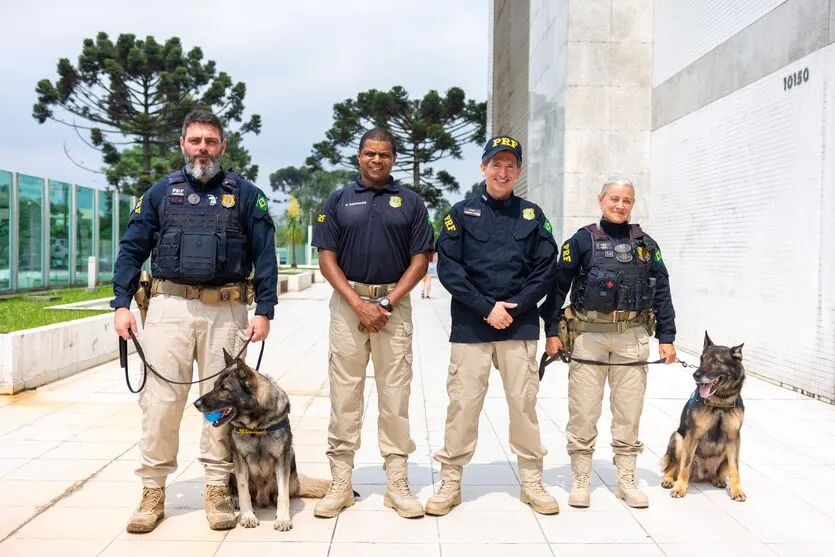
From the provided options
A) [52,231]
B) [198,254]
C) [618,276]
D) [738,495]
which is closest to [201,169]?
[198,254]

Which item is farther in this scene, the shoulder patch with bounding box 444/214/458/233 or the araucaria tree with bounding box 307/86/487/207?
the araucaria tree with bounding box 307/86/487/207

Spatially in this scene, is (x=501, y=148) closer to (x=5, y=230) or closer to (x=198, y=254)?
(x=198, y=254)

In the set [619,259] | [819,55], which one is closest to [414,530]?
[619,259]

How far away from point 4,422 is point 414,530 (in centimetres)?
393

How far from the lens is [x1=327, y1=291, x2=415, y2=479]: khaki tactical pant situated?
12.8ft

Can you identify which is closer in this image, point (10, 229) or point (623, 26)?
point (623, 26)

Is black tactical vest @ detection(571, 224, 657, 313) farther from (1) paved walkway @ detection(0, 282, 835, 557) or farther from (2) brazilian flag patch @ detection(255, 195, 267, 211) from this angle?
(2) brazilian flag patch @ detection(255, 195, 267, 211)

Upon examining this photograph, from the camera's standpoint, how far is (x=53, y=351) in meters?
7.48

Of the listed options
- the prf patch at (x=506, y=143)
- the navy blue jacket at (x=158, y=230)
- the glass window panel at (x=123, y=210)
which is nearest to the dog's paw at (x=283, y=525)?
the navy blue jacket at (x=158, y=230)

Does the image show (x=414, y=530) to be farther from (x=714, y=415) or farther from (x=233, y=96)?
(x=233, y=96)

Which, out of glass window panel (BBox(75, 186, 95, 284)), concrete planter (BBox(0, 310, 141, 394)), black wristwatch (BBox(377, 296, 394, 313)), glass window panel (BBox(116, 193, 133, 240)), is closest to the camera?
black wristwatch (BBox(377, 296, 394, 313))

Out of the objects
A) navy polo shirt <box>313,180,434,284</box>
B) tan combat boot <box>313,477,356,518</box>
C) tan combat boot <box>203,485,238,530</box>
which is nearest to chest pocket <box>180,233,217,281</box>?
navy polo shirt <box>313,180,434,284</box>

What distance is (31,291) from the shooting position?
50.9 feet

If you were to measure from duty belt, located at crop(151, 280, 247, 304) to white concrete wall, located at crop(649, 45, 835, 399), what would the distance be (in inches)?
219
